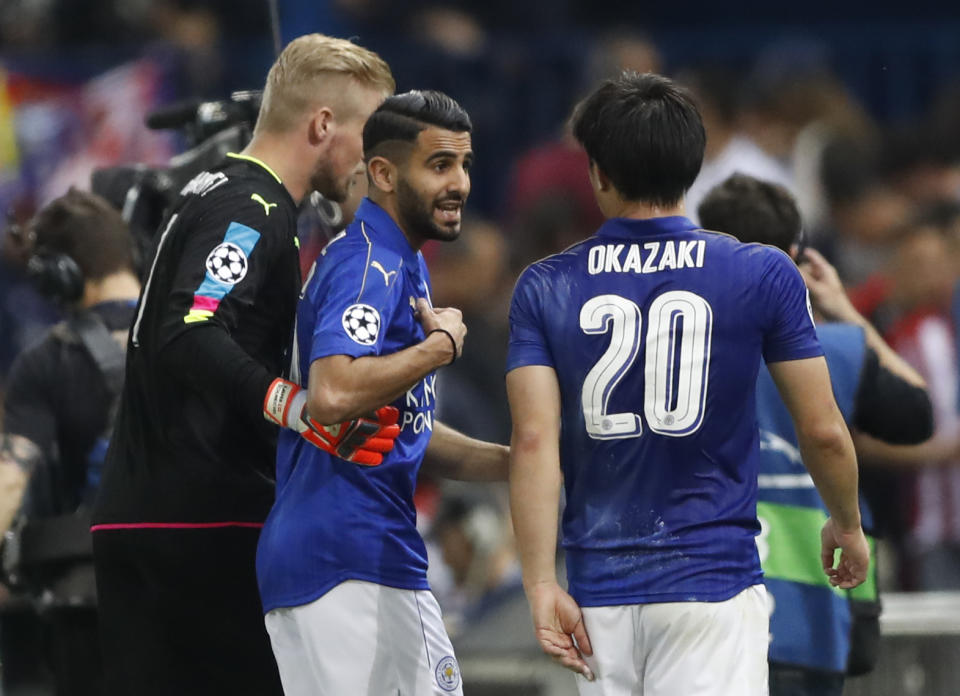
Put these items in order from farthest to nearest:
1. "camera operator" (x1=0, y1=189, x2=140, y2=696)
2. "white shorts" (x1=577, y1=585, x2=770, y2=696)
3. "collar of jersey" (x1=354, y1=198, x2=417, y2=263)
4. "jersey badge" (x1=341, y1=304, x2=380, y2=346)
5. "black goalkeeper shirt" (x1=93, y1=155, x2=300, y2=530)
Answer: "camera operator" (x1=0, y1=189, x2=140, y2=696)
"black goalkeeper shirt" (x1=93, y1=155, x2=300, y2=530)
"collar of jersey" (x1=354, y1=198, x2=417, y2=263)
"jersey badge" (x1=341, y1=304, x2=380, y2=346)
"white shorts" (x1=577, y1=585, x2=770, y2=696)

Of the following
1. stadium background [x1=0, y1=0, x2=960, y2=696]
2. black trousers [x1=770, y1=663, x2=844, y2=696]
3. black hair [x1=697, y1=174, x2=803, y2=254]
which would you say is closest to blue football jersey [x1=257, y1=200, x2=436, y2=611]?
black hair [x1=697, y1=174, x2=803, y2=254]

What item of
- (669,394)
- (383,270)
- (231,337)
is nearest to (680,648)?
(669,394)

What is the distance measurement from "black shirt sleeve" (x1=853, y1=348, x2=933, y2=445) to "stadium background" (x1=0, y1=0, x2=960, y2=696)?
320cm

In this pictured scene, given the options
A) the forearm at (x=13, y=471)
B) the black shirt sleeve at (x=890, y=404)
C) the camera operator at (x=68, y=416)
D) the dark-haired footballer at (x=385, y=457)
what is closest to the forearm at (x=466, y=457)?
the dark-haired footballer at (x=385, y=457)

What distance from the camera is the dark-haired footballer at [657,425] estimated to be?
3648 mm

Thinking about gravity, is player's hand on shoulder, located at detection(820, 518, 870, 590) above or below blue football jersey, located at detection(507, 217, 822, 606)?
below

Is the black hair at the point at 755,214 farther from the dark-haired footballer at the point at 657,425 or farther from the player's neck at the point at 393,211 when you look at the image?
the player's neck at the point at 393,211

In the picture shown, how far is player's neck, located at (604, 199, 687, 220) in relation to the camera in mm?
3779

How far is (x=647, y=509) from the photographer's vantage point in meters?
3.68

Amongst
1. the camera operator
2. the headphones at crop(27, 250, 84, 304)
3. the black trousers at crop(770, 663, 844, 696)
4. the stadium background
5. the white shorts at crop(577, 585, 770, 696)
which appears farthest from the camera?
the stadium background

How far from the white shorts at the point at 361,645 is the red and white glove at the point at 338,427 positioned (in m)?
0.33

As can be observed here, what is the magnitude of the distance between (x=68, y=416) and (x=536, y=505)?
6.94 feet

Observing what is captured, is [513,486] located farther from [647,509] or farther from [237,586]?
[237,586]

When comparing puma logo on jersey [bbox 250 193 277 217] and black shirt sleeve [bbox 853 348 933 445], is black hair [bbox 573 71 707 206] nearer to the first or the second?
puma logo on jersey [bbox 250 193 277 217]
